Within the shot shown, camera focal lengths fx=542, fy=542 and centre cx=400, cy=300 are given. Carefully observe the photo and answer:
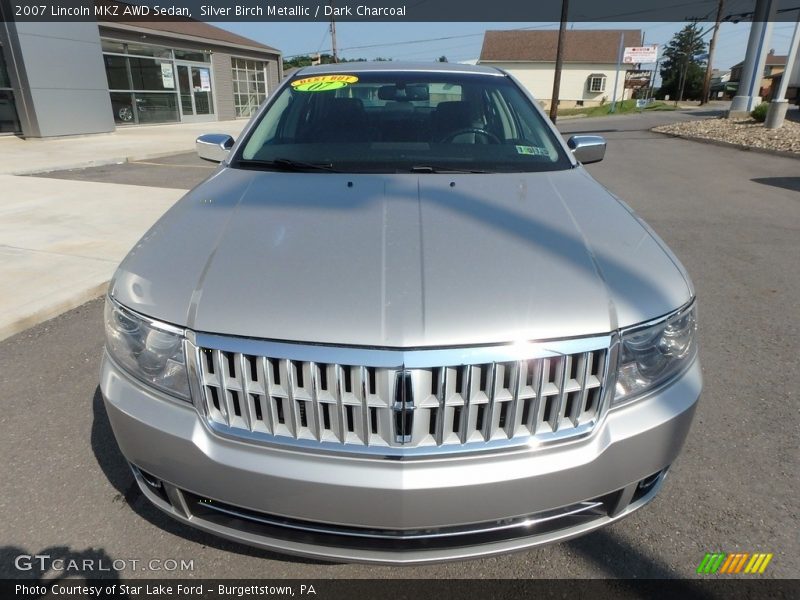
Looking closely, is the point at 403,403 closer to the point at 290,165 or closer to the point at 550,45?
the point at 290,165

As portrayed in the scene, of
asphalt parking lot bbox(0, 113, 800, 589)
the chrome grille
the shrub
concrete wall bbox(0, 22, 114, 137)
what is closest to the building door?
concrete wall bbox(0, 22, 114, 137)

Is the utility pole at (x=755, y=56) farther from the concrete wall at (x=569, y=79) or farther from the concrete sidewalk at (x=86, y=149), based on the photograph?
the concrete wall at (x=569, y=79)

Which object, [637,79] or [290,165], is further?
[637,79]

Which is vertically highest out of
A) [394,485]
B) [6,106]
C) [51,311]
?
[6,106]

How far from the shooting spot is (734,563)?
6.43ft

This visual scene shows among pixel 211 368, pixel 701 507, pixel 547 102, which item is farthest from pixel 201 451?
pixel 547 102

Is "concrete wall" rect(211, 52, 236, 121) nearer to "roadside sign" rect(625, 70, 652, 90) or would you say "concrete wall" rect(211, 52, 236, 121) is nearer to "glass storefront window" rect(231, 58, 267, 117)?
"glass storefront window" rect(231, 58, 267, 117)

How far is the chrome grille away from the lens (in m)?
1.47

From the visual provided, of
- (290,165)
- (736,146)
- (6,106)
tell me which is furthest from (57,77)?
(736,146)

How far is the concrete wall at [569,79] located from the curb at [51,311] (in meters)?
62.4

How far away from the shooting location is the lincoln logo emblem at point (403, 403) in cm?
146

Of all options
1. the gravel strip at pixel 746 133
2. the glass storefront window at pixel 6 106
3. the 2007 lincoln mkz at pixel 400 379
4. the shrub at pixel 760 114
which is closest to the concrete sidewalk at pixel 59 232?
the 2007 lincoln mkz at pixel 400 379

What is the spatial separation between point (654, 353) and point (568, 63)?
222 ft

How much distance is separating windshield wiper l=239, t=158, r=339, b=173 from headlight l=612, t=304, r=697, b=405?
155 centimetres
